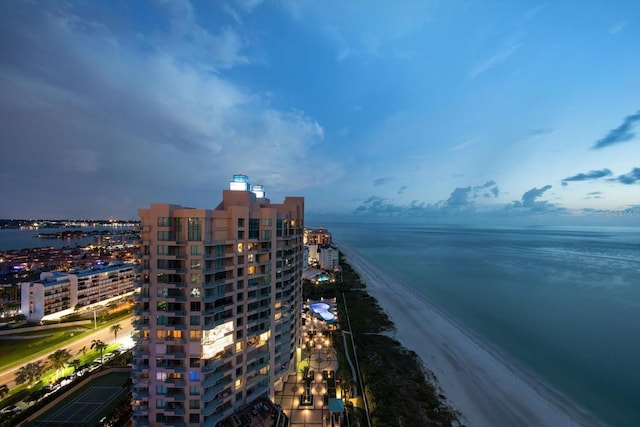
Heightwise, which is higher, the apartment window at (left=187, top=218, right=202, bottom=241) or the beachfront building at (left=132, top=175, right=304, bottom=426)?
the apartment window at (left=187, top=218, right=202, bottom=241)

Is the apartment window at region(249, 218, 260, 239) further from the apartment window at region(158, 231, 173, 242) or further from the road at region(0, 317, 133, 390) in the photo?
the road at region(0, 317, 133, 390)

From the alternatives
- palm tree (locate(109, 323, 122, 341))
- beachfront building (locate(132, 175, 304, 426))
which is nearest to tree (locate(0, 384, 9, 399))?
palm tree (locate(109, 323, 122, 341))

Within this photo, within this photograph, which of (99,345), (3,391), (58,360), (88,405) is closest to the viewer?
(88,405)

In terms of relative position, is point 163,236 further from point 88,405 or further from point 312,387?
point 312,387

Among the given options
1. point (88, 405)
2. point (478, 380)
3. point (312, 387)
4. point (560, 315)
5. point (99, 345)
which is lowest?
point (560, 315)

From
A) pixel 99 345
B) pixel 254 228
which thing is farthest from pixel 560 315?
pixel 99 345

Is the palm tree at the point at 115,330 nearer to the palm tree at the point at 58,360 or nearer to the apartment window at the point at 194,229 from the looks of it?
the palm tree at the point at 58,360

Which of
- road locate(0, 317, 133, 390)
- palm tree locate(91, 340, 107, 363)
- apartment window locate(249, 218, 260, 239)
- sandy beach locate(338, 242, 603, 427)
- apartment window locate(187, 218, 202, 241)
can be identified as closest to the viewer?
apartment window locate(187, 218, 202, 241)
